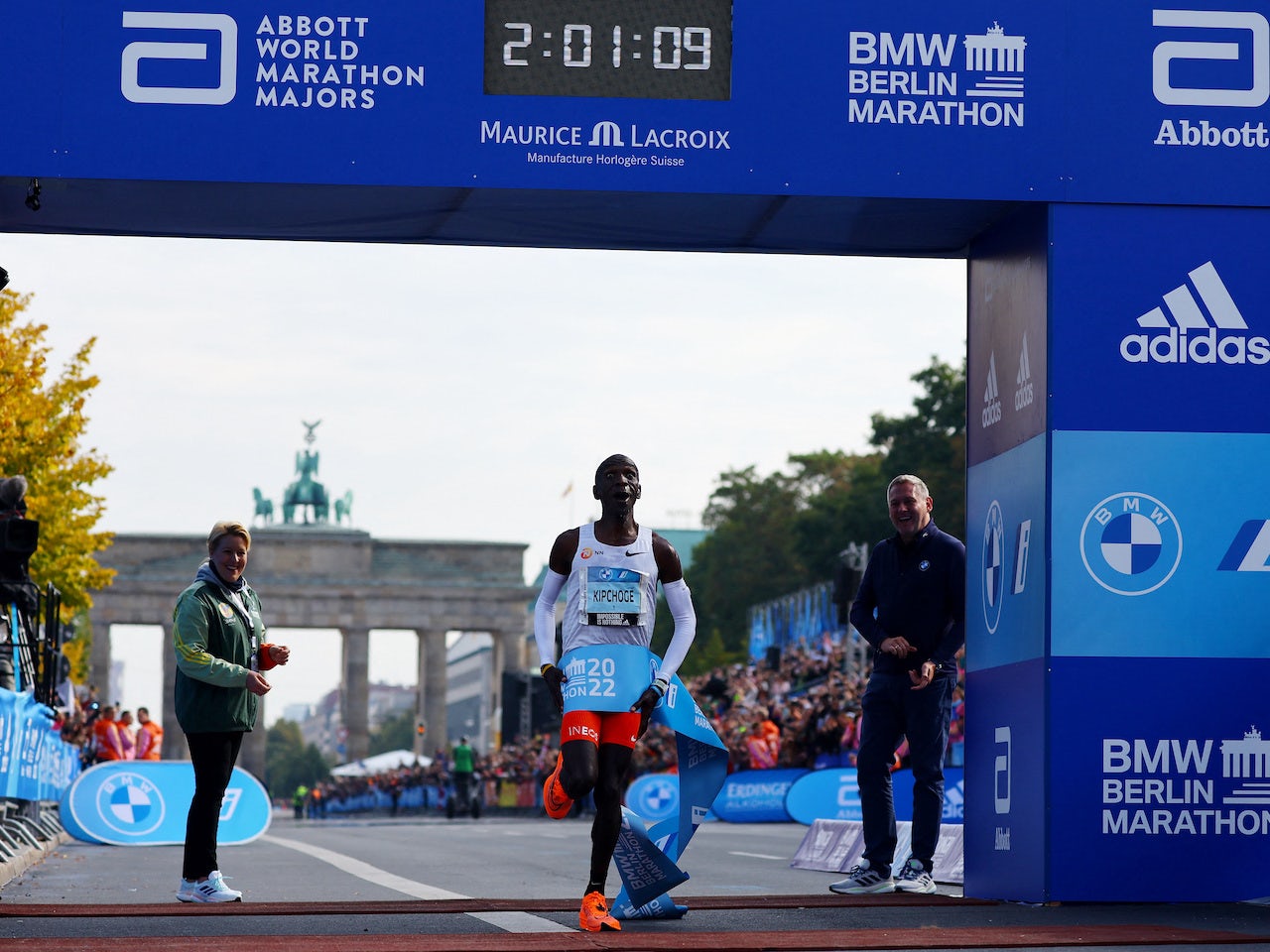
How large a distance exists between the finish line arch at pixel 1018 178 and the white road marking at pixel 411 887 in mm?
2439

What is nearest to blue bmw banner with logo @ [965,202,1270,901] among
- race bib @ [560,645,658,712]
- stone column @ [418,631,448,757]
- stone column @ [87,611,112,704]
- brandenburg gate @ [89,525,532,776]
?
race bib @ [560,645,658,712]

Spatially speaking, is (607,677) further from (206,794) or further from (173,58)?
(173,58)

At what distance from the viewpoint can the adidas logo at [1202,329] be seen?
10.3 metres

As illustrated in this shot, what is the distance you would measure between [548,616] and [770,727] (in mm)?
23678

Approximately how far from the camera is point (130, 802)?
21.3 metres

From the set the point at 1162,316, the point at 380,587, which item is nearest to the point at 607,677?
the point at 1162,316

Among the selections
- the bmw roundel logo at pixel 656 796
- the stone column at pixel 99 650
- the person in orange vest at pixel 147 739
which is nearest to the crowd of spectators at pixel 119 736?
the person in orange vest at pixel 147 739

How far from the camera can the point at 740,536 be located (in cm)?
9062

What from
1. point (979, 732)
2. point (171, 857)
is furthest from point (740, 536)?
point (979, 732)

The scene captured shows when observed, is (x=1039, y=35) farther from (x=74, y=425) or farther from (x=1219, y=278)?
(x=74, y=425)

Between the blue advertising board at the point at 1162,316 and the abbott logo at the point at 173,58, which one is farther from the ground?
the abbott logo at the point at 173,58

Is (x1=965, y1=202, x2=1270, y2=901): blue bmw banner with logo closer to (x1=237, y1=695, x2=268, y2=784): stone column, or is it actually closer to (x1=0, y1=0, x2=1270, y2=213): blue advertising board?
(x1=0, y1=0, x2=1270, y2=213): blue advertising board

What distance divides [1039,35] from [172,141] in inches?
165

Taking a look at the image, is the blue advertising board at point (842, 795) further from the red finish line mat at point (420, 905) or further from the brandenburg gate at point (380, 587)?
the brandenburg gate at point (380, 587)
